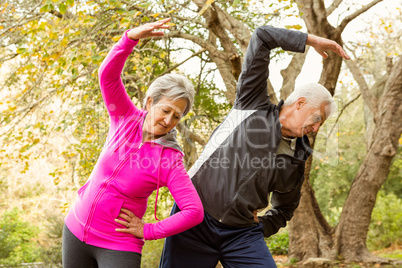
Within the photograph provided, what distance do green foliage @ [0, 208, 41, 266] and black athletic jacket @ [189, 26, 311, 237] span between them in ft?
23.5

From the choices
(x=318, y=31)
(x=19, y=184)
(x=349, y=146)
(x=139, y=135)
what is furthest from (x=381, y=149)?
(x=19, y=184)

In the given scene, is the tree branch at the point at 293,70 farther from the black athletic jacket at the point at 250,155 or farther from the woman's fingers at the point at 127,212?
the woman's fingers at the point at 127,212

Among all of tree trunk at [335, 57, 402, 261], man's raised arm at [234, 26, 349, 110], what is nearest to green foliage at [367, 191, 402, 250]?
tree trunk at [335, 57, 402, 261]

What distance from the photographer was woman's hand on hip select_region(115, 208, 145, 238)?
180 cm

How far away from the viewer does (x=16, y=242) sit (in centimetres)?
1012

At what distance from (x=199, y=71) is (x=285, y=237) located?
229 inches

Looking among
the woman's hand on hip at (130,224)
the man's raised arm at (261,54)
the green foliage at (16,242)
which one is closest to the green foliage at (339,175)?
the green foliage at (16,242)

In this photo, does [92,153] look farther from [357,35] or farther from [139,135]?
[357,35]

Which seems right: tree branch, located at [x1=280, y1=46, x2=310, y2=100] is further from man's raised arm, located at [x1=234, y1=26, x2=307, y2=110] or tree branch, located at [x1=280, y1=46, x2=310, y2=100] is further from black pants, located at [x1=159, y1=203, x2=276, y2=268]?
black pants, located at [x1=159, y1=203, x2=276, y2=268]

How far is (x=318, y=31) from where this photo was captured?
225 inches

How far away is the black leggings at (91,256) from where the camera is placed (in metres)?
1.78

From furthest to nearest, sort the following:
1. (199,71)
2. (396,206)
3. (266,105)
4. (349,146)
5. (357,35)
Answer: (349,146) → (396,206) → (357,35) → (199,71) → (266,105)

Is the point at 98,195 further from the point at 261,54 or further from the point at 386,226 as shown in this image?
the point at 386,226

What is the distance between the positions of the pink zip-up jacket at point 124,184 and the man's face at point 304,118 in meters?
0.73
